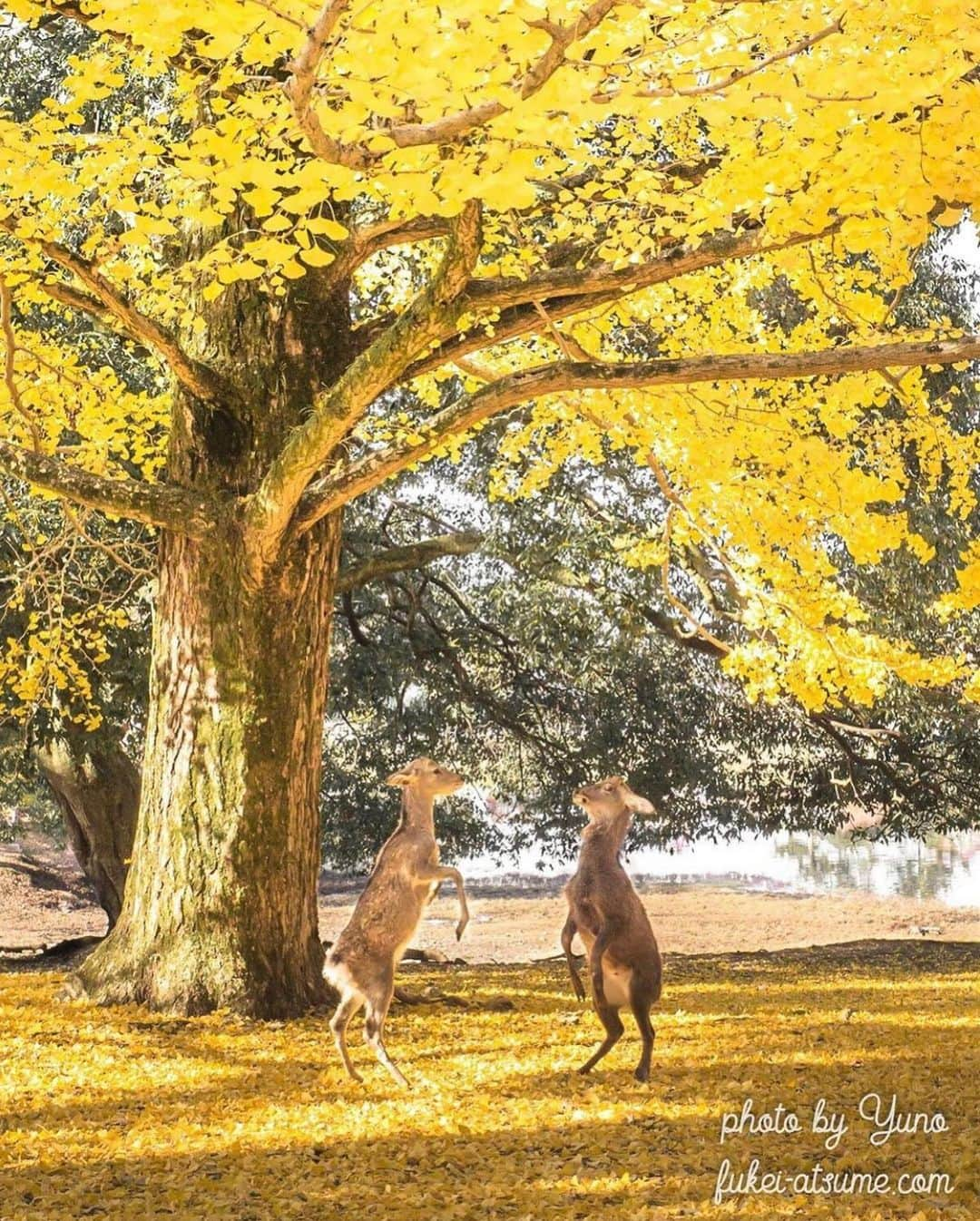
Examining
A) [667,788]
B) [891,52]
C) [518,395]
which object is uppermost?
[891,52]

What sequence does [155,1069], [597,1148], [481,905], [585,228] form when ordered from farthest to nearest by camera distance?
[481,905], [585,228], [155,1069], [597,1148]

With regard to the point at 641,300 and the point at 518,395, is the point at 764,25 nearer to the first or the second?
the point at 518,395

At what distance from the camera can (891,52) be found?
5086 millimetres

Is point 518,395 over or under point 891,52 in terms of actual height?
under

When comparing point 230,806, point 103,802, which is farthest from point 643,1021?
point 103,802

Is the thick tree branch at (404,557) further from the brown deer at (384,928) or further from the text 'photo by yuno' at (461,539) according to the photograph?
the brown deer at (384,928)

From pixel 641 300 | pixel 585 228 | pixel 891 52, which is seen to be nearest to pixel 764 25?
pixel 891 52

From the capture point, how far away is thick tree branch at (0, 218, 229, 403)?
6.38 m

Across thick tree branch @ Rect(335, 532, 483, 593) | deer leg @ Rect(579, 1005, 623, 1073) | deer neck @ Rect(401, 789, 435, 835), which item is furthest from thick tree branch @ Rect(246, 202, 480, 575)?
thick tree branch @ Rect(335, 532, 483, 593)

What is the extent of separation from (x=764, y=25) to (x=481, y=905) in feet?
52.1

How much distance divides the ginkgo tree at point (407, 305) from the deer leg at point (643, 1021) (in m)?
2.25

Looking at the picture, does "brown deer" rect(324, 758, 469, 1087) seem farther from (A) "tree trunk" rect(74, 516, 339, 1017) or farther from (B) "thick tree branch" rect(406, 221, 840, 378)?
(B) "thick tree branch" rect(406, 221, 840, 378)

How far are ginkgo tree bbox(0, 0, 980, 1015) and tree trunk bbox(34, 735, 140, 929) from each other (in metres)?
3.55

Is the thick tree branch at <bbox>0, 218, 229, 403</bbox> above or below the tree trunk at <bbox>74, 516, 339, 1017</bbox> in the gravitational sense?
above
